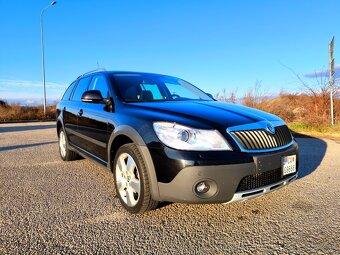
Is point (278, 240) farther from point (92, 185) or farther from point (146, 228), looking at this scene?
point (92, 185)

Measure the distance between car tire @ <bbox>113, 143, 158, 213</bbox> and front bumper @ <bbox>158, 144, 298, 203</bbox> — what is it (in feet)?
0.67

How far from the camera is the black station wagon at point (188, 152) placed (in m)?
2.55

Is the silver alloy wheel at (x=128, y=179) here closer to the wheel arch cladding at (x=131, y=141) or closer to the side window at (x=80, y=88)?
the wheel arch cladding at (x=131, y=141)

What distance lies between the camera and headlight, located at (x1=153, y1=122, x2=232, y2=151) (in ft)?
8.45

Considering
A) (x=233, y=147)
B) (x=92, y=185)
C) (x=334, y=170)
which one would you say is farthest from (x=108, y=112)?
(x=334, y=170)

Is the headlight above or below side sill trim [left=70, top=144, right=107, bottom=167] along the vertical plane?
above

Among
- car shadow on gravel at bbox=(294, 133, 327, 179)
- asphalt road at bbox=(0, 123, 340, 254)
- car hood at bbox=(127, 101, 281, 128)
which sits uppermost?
car hood at bbox=(127, 101, 281, 128)

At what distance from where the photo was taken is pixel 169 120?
8.94 ft

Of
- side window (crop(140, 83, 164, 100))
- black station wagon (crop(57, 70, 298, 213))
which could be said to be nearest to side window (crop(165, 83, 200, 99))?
side window (crop(140, 83, 164, 100))

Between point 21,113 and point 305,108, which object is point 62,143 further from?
point 21,113

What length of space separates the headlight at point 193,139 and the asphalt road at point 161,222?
744 mm

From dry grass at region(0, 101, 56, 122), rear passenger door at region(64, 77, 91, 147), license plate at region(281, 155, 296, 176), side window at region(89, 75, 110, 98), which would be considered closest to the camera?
license plate at region(281, 155, 296, 176)

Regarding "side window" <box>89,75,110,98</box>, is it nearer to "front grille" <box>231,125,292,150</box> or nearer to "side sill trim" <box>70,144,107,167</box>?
"side sill trim" <box>70,144,107,167</box>

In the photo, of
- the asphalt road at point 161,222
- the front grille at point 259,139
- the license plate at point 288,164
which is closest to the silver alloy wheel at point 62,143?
the asphalt road at point 161,222
